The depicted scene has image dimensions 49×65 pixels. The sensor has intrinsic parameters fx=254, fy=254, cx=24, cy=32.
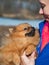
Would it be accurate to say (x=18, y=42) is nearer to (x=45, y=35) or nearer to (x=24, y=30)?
(x=24, y=30)

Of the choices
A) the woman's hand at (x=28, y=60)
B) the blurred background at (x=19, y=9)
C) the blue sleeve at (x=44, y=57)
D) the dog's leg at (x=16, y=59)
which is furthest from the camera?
the blurred background at (x=19, y=9)

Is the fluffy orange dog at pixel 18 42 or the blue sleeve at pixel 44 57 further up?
the blue sleeve at pixel 44 57

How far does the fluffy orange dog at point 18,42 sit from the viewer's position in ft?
4.99

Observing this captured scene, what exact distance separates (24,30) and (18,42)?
0.09m

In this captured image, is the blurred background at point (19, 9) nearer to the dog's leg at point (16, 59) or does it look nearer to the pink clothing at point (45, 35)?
the dog's leg at point (16, 59)

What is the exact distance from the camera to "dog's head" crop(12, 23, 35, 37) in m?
1.57

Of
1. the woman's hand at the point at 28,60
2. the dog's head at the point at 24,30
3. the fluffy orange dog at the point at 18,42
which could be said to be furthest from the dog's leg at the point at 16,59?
the woman's hand at the point at 28,60

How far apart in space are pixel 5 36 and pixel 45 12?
0.70 metres

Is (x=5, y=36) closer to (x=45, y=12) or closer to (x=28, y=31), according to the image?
(x=28, y=31)

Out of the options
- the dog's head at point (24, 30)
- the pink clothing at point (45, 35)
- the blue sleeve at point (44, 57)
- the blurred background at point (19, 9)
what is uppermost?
the pink clothing at point (45, 35)

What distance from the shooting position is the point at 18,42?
1.63m

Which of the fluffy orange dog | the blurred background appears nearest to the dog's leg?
the fluffy orange dog

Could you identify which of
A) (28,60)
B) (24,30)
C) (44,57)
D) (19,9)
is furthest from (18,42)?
(19,9)

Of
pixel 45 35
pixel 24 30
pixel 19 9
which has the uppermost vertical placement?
pixel 45 35
